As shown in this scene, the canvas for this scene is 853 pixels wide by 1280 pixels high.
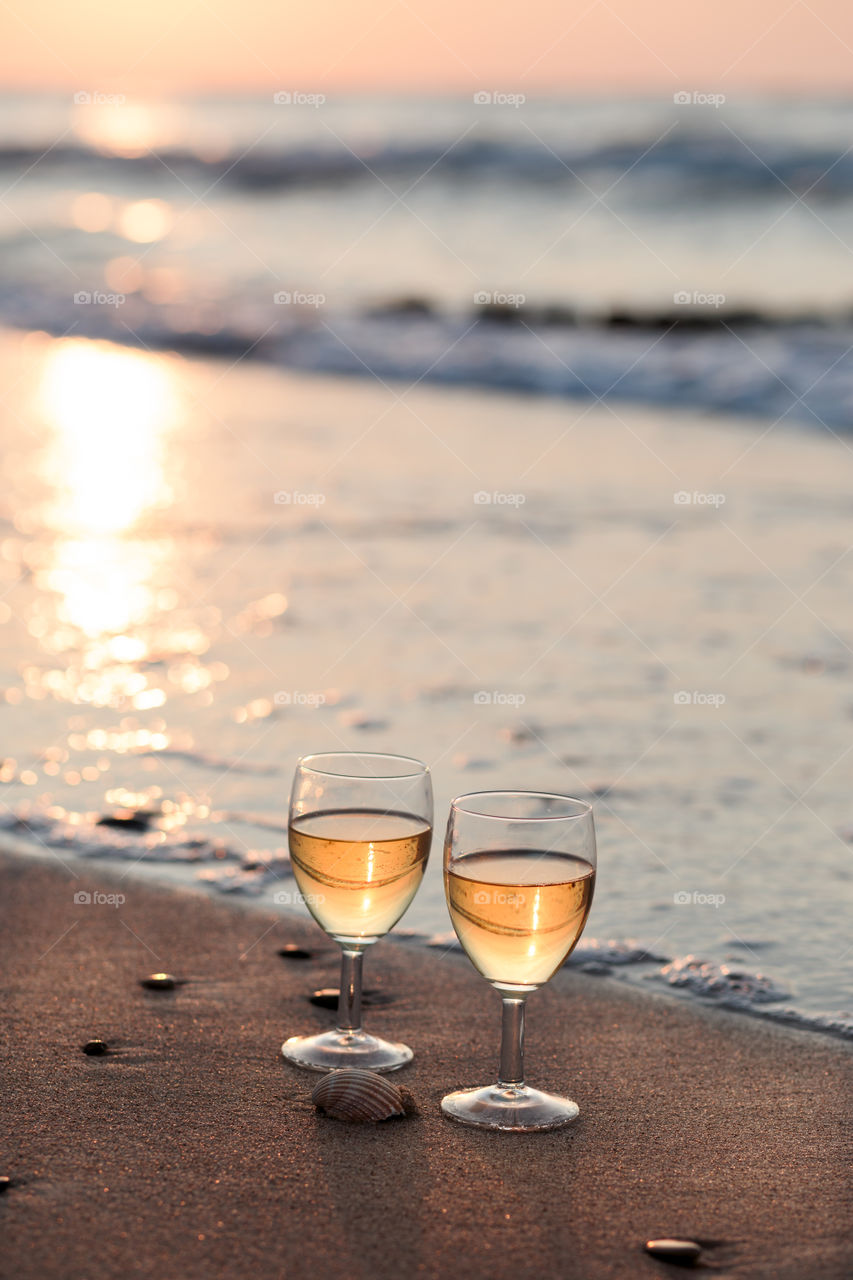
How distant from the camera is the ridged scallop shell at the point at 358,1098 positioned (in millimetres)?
2363

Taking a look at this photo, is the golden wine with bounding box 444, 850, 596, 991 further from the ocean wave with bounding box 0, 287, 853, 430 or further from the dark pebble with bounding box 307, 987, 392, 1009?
the ocean wave with bounding box 0, 287, 853, 430

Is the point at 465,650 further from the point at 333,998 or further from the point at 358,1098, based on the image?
Answer: the point at 358,1098

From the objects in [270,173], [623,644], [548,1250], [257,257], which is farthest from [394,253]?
[548,1250]

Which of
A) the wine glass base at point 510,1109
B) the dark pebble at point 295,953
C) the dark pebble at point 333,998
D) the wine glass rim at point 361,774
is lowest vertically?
the wine glass base at point 510,1109

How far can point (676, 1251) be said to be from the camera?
1.99 meters

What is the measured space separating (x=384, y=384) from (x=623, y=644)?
8.68m

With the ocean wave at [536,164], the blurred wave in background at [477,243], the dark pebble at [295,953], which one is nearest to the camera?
the dark pebble at [295,953]

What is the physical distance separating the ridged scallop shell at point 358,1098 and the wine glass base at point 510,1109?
0.09 metres

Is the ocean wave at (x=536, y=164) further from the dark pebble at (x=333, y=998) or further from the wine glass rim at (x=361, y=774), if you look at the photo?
the wine glass rim at (x=361, y=774)

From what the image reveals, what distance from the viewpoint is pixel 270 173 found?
2889cm

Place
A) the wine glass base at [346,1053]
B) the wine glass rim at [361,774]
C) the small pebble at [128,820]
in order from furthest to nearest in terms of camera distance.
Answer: the small pebble at [128,820] < the wine glass base at [346,1053] < the wine glass rim at [361,774]

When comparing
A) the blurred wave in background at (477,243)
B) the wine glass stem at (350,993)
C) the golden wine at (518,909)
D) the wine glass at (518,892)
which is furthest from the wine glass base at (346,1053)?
the blurred wave in background at (477,243)

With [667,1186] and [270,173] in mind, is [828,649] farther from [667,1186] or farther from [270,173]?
[270,173]

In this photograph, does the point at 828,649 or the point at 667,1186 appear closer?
the point at 667,1186
